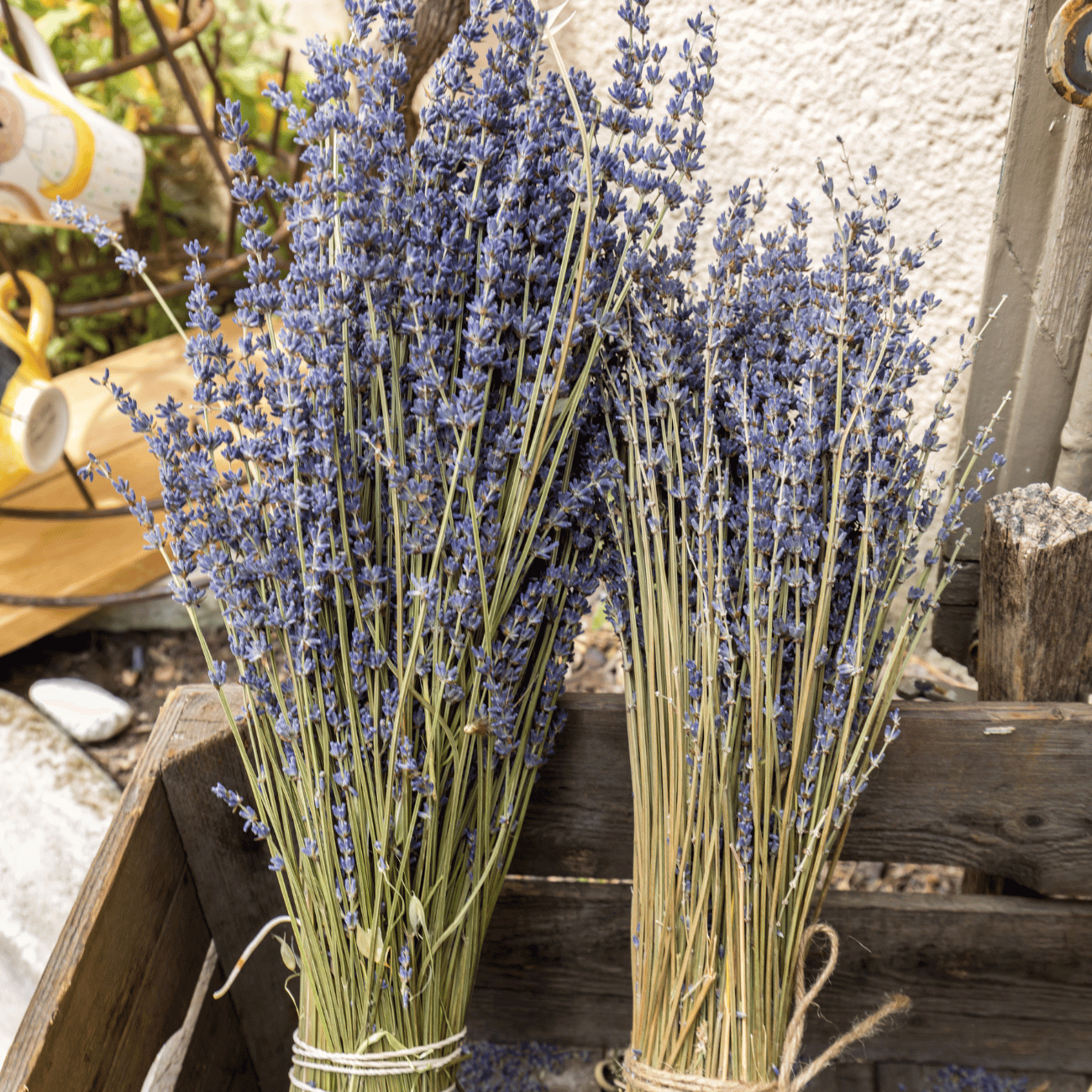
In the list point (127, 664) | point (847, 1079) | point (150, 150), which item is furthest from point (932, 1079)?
point (150, 150)

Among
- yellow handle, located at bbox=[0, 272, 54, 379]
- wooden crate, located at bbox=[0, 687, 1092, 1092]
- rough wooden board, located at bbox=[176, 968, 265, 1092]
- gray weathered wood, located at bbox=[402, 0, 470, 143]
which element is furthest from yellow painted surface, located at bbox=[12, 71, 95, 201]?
rough wooden board, located at bbox=[176, 968, 265, 1092]

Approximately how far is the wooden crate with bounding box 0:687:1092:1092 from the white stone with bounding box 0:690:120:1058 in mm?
614

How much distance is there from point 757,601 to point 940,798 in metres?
0.36

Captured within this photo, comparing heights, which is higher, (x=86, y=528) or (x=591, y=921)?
(x=86, y=528)

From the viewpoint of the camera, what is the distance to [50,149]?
3.89 feet

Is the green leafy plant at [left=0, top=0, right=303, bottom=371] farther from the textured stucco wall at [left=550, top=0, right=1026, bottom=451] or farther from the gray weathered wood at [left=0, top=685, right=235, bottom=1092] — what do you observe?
the gray weathered wood at [left=0, top=685, right=235, bottom=1092]

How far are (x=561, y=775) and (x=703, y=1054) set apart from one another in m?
0.27

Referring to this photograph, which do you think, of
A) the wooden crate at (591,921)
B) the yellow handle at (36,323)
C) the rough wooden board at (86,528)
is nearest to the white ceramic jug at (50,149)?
the yellow handle at (36,323)

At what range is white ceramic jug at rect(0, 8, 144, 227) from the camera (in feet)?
3.81

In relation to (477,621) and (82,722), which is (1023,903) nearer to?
(477,621)

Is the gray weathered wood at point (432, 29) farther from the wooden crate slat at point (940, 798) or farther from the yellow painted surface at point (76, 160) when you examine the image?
the wooden crate slat at point (940, 798)

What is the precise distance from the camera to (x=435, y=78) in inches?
26.4

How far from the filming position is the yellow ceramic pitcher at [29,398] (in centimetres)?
127

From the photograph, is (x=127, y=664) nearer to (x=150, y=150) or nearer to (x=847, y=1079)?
(x=150, y=150)
